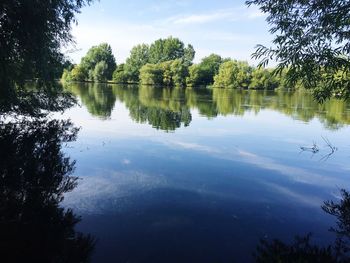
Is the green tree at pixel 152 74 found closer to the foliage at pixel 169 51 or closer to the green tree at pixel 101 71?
the green tree at pixel 101 71

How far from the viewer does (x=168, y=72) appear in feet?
382

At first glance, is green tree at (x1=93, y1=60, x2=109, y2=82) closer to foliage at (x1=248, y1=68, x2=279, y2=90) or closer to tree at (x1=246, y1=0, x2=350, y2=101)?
foliage at (x1=248, y1=68, x2=279, y2=90)

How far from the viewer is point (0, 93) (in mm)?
13727

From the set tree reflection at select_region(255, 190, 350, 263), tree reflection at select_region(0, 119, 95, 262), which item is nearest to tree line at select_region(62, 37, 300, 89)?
tree reflection at select_region(0, 119, 95, 262)

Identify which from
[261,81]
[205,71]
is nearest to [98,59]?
[205,71]

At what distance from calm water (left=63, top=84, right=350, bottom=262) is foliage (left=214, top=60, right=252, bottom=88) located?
97.4m

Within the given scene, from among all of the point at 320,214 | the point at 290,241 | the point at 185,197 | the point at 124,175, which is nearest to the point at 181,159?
the point at 124,175

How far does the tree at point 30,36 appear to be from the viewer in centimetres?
1090

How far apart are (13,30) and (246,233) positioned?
32.0ft

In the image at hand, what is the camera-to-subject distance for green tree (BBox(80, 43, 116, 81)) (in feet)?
414

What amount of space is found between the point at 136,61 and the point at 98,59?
A: 16.9 meters

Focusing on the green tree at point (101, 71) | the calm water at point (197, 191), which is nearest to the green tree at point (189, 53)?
the green tree at point (101, 71)

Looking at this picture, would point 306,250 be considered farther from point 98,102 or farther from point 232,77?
point 232,77

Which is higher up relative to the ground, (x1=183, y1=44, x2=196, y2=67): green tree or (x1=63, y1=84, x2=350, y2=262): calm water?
(x1=183, y1=44, x2=196, y2=67): green tree
